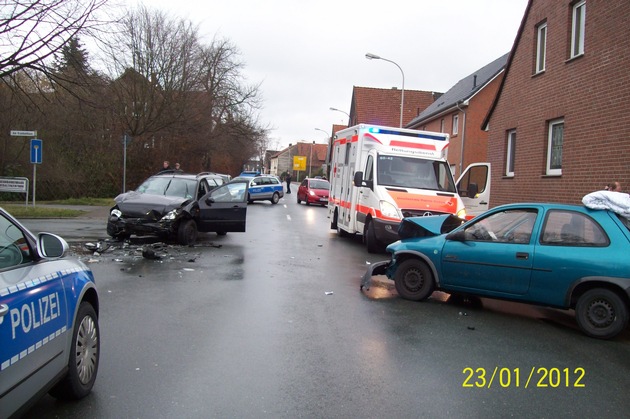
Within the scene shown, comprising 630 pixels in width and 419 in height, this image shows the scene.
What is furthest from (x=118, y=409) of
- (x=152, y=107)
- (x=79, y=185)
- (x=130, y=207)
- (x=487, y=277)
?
(x=152, y=107)

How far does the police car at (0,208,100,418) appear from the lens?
279 centimetres

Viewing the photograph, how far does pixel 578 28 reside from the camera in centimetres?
1378

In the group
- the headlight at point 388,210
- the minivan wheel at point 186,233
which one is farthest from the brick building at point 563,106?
the minivan wheel at point 186,233

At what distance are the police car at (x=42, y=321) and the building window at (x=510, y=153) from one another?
15377 millimetres

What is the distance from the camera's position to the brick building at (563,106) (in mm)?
11797

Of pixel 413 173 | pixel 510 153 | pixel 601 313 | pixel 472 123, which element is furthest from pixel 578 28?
pixel 472 123

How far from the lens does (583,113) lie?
1292 centimetres

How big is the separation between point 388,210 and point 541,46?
8.29m

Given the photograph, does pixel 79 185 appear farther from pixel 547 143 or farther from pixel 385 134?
pixel 547 143

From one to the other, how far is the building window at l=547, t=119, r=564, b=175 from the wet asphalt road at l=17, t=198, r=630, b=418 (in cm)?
801

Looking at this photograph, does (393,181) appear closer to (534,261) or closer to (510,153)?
(534,261)

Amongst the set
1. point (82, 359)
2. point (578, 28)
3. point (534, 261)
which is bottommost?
point (82, 359)
